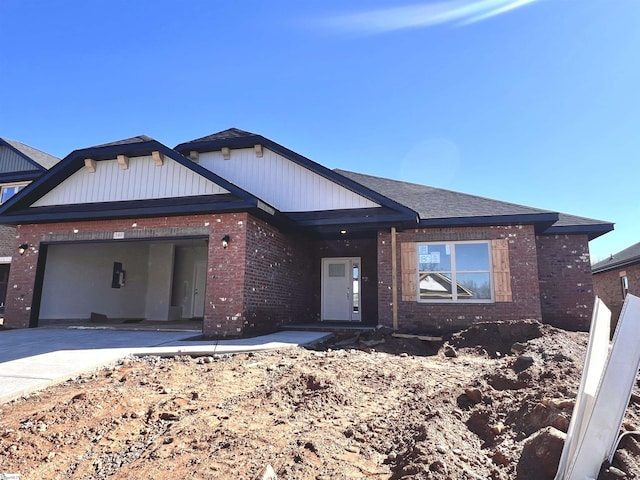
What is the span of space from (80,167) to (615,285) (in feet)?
70.6

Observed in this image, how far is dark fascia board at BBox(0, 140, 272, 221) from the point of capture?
29.9 feet

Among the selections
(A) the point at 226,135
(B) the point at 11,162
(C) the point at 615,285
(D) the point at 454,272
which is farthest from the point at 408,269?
(B) the point at 11,162

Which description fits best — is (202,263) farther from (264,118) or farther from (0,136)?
(0,136)

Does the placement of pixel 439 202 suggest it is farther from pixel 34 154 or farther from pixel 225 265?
pixel 34 154

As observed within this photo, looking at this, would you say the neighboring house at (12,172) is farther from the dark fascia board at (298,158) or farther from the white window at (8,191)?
the dark fascia board at (298,158)

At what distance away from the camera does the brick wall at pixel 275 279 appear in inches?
346

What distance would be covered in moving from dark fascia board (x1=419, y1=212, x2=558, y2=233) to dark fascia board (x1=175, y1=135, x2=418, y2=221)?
3.57ft

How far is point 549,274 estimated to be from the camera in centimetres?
1056

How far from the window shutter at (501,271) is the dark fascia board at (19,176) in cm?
1687

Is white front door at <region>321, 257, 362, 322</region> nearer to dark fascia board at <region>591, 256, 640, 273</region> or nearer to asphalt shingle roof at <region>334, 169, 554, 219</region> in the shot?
asphalt shingle roof at <region>334, 169, 554, 219</region>

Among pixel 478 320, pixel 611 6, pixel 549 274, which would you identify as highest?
pixel 611 6

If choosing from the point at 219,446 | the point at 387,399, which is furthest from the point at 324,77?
the point at 219,446

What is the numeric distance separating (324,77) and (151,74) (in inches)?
193

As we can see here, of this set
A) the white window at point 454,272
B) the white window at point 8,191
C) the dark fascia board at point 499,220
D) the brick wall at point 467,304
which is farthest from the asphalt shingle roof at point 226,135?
the white window at point 8,191
